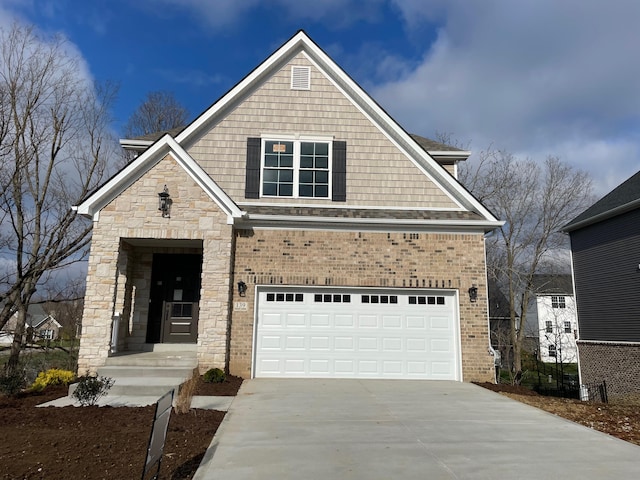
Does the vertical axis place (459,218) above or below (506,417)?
above

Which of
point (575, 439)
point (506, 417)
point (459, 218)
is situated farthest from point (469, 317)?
point (575, 439)

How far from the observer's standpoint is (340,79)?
12.8 m

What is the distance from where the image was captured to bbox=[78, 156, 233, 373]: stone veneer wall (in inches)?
401

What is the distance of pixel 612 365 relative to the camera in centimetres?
1967

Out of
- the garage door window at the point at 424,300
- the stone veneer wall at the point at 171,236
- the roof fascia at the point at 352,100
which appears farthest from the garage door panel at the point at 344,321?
the roof fascia at the point at 352,100

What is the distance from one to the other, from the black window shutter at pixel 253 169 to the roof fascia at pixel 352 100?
1314mm

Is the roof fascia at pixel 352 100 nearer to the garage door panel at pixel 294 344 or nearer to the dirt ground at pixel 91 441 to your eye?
the garage door panel at pixel 294 344

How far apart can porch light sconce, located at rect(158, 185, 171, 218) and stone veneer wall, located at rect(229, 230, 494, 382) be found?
6.01 feet

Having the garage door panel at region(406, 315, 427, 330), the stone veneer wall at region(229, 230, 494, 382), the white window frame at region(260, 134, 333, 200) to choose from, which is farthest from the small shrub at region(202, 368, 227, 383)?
the white window frame at region(260, 134, 333, 200)

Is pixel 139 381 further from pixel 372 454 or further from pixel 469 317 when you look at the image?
pixel 469 317

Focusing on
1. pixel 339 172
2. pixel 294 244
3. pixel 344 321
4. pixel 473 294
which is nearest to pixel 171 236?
pixel 294 244

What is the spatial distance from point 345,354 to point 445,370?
8.34ft

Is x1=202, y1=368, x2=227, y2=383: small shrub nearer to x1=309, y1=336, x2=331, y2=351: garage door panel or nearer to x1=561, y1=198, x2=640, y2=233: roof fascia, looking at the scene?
x1=309, y1=336, x2=331, y2=351: garage door panel

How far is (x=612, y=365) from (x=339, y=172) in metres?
16.3
